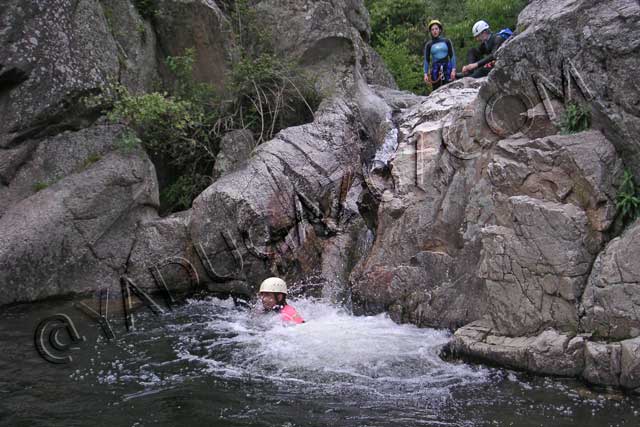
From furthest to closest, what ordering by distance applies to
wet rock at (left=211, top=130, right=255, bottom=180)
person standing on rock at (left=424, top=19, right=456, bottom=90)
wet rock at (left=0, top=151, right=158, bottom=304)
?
person standing on rock at (left=424, top=19, right=456, bottom=90) → wet rock at (left=211, top=130, right=255, bottom=180) → wet rock at (left=0, top=151, right=158, bottom=304)

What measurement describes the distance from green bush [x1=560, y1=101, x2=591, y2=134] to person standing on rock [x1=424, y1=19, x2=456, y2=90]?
18.7 feet

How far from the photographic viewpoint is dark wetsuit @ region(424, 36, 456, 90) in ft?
42.8

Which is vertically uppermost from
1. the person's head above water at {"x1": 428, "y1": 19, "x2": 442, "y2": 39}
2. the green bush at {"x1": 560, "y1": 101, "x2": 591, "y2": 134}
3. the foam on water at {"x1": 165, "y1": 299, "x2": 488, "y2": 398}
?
the person's head above water at {"x1": 428, "y1": 19, "x2": 442, "y2": 39}

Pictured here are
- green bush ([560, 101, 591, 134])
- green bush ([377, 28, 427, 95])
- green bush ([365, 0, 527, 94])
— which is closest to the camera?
green bush ([560, 101, 591, 134])

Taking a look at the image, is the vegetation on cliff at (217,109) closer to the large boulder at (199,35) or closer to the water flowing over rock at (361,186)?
the large boulder at (199,35)

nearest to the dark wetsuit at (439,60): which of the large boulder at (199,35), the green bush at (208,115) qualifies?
the green bush at (208,115)

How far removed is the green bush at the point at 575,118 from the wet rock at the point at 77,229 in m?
6.70

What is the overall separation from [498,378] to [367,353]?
4.95 feet

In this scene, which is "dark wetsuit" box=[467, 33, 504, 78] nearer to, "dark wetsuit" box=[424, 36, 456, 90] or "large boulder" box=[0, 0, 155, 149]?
"dark wetsuit" box=[424, 36, 456, 90]

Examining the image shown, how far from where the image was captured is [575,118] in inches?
295

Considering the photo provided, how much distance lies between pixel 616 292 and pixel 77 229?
25.0 ft

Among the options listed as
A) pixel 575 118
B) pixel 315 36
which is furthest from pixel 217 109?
pixel 575 118

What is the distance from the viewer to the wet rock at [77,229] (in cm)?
948

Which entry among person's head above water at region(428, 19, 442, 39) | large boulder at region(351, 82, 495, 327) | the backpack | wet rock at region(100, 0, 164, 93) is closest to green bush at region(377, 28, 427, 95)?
person's head above water at region(428, 19, 442, 39)
